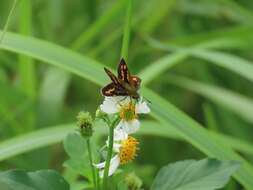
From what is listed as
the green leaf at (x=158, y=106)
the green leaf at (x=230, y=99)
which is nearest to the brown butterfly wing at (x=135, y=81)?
the green leaf at (x=158, y=106)

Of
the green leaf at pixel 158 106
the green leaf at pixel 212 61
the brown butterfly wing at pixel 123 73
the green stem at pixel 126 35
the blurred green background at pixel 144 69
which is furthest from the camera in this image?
the blurred green background at pixel 144 69

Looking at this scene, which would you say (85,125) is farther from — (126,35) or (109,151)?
(126,35)

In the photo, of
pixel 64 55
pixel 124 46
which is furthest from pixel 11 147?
pixel 124 46

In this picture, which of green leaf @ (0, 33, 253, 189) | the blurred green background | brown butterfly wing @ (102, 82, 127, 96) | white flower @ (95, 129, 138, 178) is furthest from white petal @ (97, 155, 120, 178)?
the blurred green background

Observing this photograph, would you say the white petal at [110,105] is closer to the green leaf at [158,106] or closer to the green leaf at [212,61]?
the green leaf at [158,106]

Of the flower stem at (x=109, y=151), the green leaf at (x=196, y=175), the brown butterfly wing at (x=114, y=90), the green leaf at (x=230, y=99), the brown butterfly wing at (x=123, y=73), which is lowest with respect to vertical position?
the green leaf at (x=196, y=175)

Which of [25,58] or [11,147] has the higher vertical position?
[25,58]

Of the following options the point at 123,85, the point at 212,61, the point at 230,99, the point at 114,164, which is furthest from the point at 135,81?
the point at 230,99

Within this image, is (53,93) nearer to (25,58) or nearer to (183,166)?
(25,58)
